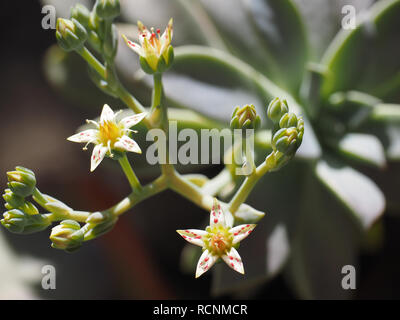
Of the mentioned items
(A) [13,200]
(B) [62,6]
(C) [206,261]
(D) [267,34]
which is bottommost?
(C) [206,261]

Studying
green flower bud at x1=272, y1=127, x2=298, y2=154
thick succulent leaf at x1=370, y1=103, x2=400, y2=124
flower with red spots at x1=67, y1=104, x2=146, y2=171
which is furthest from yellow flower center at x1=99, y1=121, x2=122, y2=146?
thick succulent leaf at x1=370, y1=103, x2=400, y2=124

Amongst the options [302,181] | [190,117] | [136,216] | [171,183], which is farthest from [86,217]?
[136,216]

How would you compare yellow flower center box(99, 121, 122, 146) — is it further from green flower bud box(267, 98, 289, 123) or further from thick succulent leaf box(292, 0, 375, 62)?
thick succulent leaf box(292, 0, 375, 62)

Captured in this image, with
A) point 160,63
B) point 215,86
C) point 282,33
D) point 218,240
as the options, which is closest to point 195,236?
point 218,240

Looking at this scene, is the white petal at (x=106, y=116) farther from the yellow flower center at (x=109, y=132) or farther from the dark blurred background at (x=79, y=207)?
the dark blurred background at (x=79, y=207)

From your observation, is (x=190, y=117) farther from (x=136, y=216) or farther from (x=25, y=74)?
(x=25, y=74)

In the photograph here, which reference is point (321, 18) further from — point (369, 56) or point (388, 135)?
point (388, 135)
